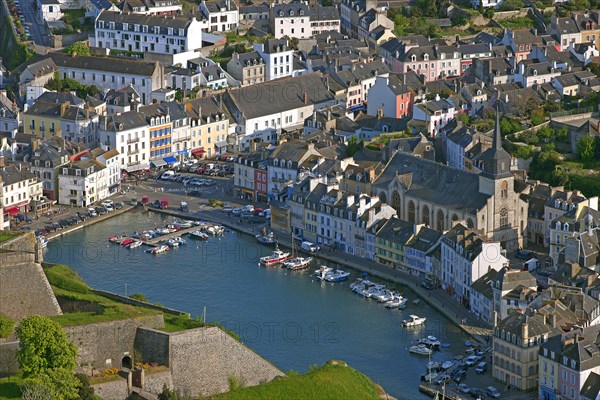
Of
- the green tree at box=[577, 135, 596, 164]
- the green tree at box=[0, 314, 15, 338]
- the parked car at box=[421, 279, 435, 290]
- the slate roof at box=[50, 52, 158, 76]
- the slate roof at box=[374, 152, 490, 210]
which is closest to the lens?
the green tree at box=[0, 314, 15, 338]

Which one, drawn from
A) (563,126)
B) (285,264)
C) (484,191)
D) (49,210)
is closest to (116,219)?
(49,210)

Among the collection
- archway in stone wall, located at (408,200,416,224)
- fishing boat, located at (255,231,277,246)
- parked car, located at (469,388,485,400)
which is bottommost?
fishing boat, located at (255,231,277,246)

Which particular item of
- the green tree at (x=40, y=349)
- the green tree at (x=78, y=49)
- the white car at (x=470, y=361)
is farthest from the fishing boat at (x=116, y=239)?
the green tree at (x=40, y=349)

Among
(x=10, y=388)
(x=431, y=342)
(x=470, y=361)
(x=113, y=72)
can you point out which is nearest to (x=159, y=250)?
(x=431, y=342)

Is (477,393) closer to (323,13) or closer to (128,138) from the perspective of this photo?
(128,138)

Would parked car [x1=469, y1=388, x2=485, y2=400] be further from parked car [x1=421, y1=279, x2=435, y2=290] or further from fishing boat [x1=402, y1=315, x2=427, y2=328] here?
parked car [x1=421, y1=279, x2=435, y2=290]

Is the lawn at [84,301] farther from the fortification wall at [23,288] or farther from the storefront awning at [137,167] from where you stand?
the storefront awning at [137,167]

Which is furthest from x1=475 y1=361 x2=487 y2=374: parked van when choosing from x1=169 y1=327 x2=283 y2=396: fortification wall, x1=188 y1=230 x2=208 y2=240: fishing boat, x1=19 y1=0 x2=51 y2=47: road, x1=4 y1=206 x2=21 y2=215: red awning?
x1=19 y1=0 x2=51 y2=47: road
